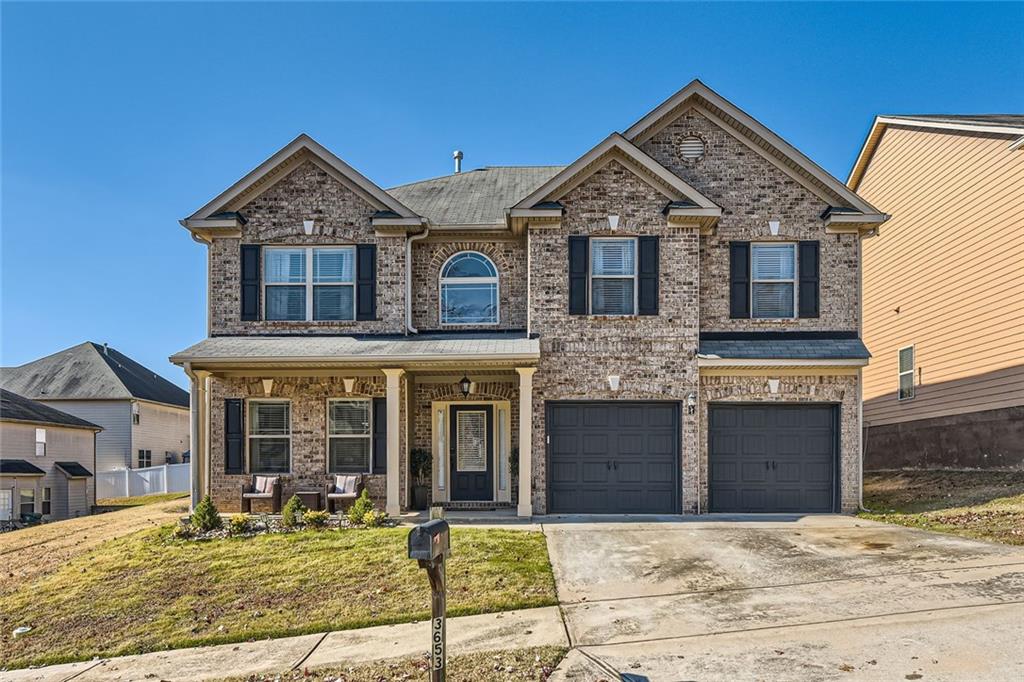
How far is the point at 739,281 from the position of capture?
1445 centimetres

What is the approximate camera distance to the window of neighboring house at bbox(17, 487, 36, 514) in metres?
25.8

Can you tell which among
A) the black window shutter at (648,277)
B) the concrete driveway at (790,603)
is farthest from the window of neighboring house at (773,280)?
the concrete driveway at (790,603)

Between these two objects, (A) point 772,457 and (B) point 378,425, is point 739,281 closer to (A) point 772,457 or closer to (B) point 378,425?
(A) point 772,457

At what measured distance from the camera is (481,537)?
1099 centimetres

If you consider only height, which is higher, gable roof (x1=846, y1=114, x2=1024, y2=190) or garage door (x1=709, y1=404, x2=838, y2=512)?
gable roof (x1=846, y1=114, x2=1024, y2=190)

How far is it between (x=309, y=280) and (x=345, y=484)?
13.1 ft

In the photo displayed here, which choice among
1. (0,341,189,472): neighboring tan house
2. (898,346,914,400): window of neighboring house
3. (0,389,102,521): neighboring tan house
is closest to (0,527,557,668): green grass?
(898,346,914,400): window of neighboring house

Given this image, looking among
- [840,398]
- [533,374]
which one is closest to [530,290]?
[533,374]

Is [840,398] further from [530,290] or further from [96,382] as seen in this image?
[96,382]

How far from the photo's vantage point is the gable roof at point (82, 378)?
33.3 metres

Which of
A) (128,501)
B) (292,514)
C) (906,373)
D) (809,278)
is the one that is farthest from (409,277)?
(128,501)

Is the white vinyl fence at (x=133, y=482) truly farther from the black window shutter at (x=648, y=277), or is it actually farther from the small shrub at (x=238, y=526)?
the black window shutter at (x=648, y=277)

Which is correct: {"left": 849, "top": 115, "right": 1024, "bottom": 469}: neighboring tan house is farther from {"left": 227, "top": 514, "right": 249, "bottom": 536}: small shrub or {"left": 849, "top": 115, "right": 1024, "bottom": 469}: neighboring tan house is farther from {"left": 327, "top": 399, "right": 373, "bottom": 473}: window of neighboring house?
{"left": 227, "top": 514, "right": 249, "bottom": 536}: small shrub

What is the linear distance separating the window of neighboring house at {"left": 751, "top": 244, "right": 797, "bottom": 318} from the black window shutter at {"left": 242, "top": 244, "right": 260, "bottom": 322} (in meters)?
9.58
